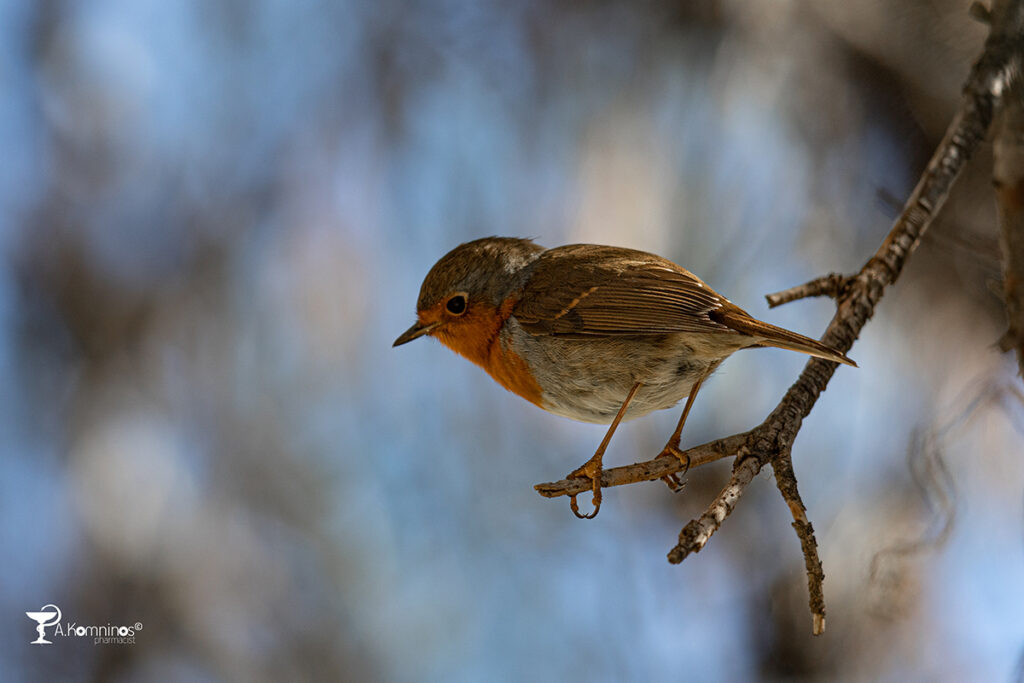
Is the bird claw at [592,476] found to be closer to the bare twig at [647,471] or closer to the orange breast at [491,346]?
the bare twig at [647,471]

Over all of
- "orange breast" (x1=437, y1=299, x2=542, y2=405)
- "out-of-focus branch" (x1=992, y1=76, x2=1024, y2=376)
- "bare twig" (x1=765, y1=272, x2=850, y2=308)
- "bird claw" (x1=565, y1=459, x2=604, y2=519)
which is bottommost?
"bird claw" (x1=565, y1=459, x2=604, y2=519)

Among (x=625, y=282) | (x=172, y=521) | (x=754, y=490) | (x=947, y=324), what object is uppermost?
(x=625, y=282)

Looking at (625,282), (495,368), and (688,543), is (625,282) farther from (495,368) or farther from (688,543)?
(688,543)

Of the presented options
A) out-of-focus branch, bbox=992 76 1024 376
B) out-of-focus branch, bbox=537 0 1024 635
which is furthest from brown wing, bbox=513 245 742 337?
out-of-focus branch, bbox=992 76 1024 376

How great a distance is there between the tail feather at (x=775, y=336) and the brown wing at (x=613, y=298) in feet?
0.11

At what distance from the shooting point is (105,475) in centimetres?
488

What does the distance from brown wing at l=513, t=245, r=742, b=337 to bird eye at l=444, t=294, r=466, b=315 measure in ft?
0.70

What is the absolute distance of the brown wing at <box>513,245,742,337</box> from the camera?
2.42 m

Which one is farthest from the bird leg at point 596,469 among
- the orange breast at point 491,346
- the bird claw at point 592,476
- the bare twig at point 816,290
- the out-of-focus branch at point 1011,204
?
the out-of-focus branch at point 1011,204

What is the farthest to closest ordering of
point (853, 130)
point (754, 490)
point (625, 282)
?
1. point (853, 130)
2. point (754, 490)
3. point (625, 282)

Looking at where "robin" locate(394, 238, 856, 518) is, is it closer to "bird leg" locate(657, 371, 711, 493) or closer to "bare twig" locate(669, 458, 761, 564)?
"bird leg" locate(657, 371, 711, 493)

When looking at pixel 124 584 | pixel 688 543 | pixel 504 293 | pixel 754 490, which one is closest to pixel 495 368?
pixel 504 293

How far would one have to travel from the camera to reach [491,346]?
284 centimetres

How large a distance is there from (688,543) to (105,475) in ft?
14.4
